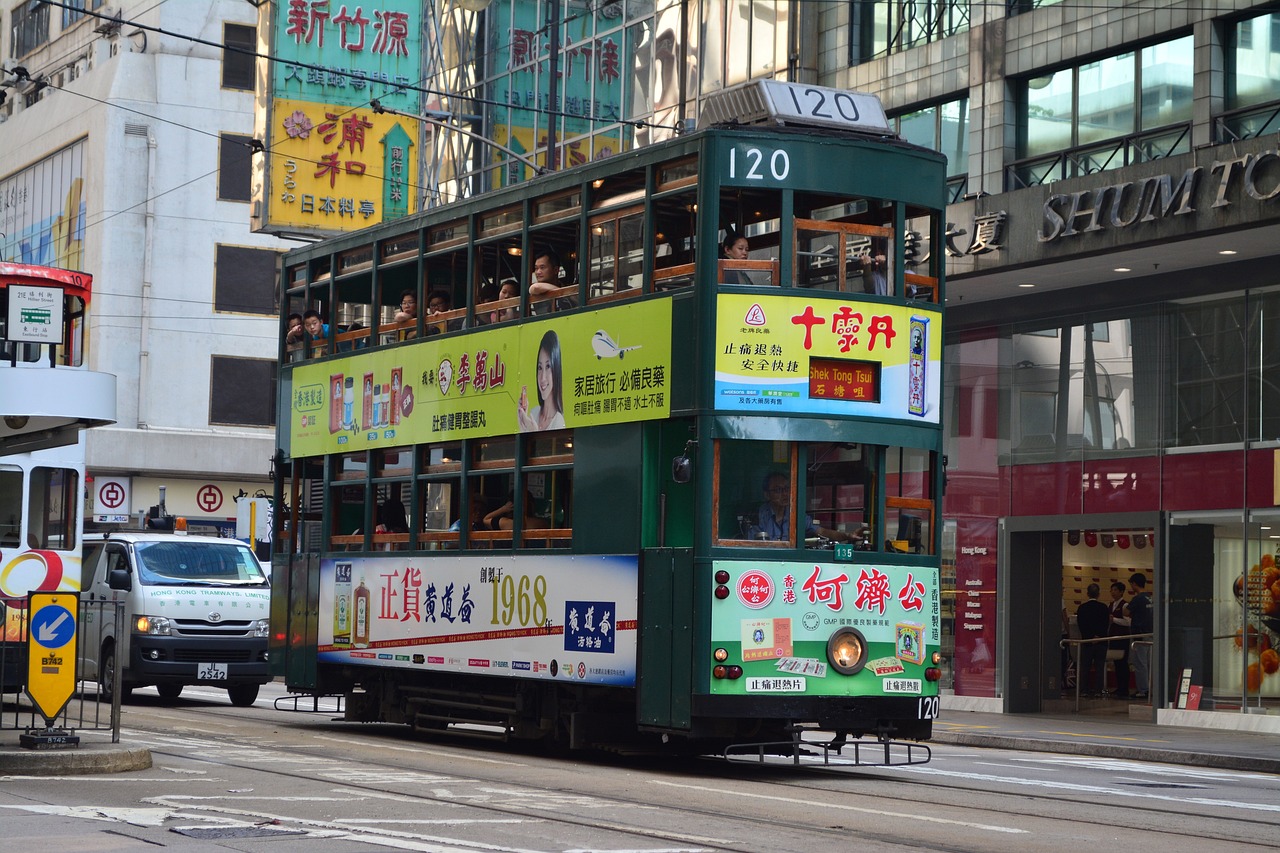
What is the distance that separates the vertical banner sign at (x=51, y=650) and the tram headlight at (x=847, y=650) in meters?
5.51

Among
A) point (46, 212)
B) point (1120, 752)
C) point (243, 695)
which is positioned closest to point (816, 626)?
point (1120, 752)

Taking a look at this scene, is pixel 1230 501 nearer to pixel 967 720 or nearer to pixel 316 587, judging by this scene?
pixel 967 720

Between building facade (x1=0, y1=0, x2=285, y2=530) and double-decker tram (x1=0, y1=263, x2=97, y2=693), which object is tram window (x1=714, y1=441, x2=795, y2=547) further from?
building facade (x1=0, y1=0, x2=285, y2=530)

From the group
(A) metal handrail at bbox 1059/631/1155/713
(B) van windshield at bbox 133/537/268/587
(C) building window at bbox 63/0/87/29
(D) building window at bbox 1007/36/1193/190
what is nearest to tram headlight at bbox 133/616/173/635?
(B) van windshield at bbox 133/537/268/587

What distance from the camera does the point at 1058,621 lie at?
27438 millimetres

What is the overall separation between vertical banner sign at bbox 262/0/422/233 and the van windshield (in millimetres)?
9411

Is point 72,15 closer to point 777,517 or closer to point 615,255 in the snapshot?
point 615,255

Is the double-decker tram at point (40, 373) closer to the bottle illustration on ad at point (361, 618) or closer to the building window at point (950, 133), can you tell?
the bottle illustration on ad at point (361, 618)

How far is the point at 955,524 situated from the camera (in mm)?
28141

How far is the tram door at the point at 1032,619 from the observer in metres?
27.3

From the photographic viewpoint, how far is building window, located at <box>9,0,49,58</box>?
55094mm

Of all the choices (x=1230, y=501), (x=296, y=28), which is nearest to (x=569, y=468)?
(x=1230, y=501)

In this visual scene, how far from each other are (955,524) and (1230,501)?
17.3ft

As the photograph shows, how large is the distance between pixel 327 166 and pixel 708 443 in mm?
20169
